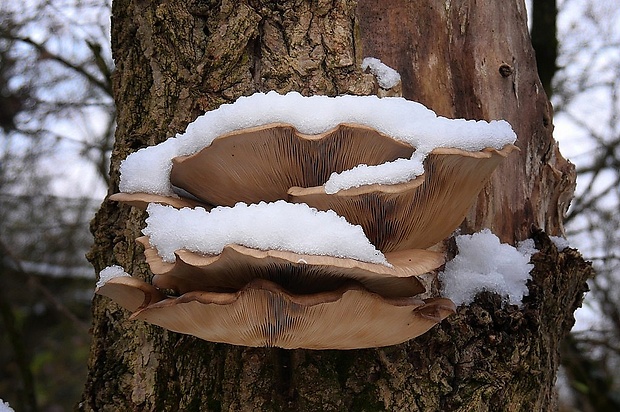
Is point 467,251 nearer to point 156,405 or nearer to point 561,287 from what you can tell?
point 561,287

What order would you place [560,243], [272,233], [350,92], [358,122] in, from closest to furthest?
[272,233] < [358,122] < [350,92] < [560,243]

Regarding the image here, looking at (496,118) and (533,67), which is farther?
(533,67)

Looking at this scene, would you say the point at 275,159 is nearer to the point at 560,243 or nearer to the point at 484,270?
the point at 484,270

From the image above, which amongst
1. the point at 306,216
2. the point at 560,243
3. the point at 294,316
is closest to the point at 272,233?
the point at 306,216

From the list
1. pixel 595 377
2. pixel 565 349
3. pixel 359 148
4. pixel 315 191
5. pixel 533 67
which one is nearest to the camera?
pixel 315 191

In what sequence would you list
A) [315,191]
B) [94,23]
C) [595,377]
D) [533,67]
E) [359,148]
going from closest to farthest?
[315,191]
[359,148]
[533,67]
[94,23]
[595,377]

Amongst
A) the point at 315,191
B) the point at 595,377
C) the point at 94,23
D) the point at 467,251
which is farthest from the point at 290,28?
the point at 595,377

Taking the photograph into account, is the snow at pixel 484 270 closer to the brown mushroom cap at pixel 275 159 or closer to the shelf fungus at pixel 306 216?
the shelf fungus at pixel 306 216
